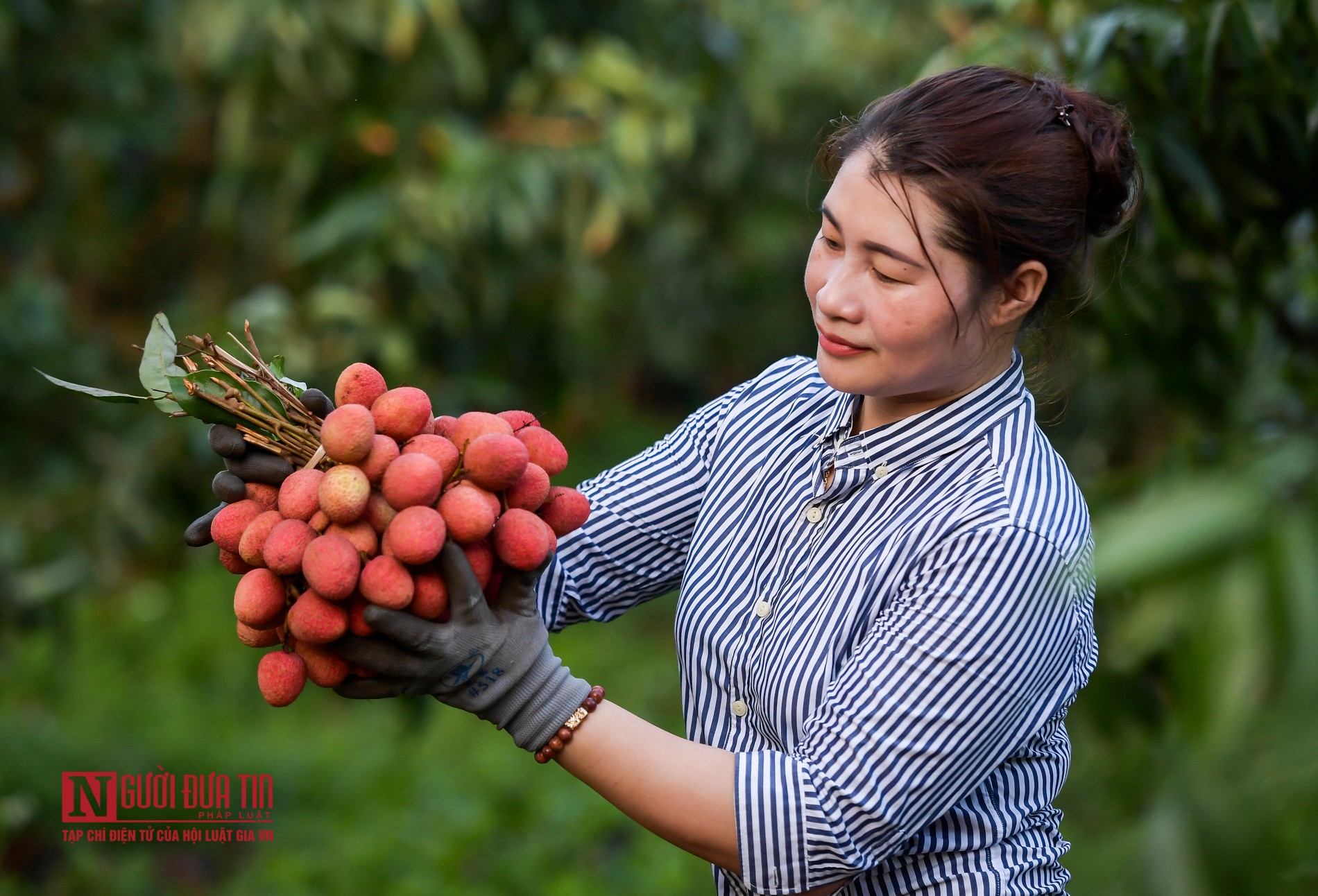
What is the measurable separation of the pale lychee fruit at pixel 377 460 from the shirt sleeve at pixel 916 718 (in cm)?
47

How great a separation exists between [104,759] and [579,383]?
2.02m

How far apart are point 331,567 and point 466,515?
0.14 m

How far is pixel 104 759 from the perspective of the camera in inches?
136

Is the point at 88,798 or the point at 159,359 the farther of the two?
the point at 88,798

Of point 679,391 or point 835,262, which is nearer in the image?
point 835,262

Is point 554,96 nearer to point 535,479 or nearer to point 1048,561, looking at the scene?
point 535,479

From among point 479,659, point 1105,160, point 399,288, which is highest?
point 1105,160

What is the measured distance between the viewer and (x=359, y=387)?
1309 mm

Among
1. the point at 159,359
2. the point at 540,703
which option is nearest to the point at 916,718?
the point at 540,703

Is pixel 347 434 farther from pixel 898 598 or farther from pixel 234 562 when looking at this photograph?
pixel 898 598

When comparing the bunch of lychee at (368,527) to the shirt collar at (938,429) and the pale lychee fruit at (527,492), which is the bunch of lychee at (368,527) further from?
the shirt collar at (938,429)

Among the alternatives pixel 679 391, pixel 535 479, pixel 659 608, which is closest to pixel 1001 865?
pixel 535 479

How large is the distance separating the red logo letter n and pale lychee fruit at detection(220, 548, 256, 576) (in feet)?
6.53

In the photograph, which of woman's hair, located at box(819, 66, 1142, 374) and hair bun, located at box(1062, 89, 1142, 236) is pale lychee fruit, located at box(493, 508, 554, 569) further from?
hair bun, located at box(1062, 89, 1142, 236)
